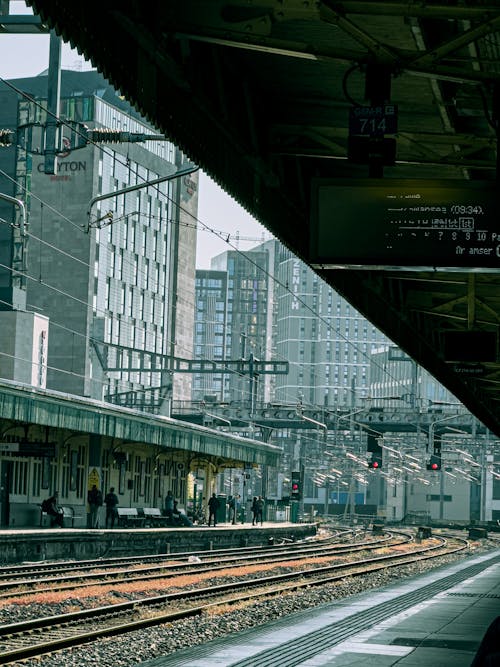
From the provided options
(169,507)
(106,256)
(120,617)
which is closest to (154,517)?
(169,507)

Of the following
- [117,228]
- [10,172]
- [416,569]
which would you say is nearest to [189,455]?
[416,569]

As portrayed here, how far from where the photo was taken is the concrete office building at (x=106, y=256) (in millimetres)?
104562

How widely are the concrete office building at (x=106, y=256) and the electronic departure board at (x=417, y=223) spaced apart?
3154 inches

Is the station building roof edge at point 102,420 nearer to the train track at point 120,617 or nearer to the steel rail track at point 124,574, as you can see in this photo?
the steel rail track at point 124,574

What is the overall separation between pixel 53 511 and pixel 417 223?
30.0 meters

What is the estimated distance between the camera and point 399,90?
11.9 metres

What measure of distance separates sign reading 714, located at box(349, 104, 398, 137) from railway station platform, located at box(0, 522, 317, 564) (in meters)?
22.4

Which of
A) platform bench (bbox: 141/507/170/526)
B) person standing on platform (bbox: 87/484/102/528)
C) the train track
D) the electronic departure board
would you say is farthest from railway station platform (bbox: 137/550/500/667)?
platform bench (bbox: 141/507/170/526)

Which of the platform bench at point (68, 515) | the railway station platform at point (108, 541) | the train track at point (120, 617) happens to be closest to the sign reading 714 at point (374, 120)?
the train track at point (120, 617)

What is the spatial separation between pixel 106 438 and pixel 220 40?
1482 inches

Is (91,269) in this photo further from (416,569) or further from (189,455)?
(416,569)

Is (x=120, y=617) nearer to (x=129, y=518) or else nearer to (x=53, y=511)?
(x=53, y=511)

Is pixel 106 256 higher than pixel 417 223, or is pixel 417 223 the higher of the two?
pixel 106 256

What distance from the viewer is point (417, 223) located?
963 centimetres
